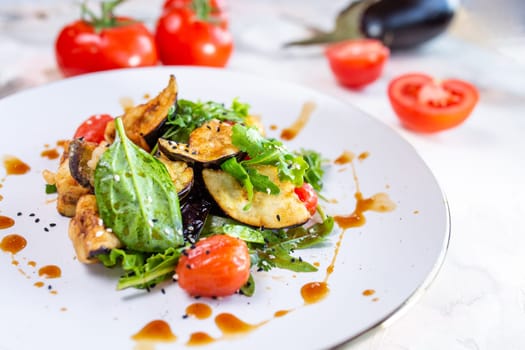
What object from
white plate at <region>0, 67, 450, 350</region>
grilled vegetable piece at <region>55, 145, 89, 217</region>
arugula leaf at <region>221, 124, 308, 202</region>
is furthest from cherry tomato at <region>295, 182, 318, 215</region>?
grilled vegetable piece at <region>55, 145, 89, 217</region>

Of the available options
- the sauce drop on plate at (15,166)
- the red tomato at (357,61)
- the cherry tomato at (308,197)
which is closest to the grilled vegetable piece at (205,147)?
the cherry tomato at (308,197)

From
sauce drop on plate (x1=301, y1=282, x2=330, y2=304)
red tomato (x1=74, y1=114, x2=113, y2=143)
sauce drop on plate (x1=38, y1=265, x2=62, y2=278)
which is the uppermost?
red tomato (x1=74, y1=114, x2=113, y2=143)

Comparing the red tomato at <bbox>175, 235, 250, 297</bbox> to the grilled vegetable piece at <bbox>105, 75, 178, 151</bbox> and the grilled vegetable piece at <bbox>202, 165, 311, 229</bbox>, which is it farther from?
the grilled vegetable piece at <bbox>105, 75, 178, 151</bbox>

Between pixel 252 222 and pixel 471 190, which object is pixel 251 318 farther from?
→ pixel 471 190

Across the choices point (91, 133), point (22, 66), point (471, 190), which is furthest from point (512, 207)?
point (22, 66)

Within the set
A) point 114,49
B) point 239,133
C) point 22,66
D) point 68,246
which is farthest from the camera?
point 22,66

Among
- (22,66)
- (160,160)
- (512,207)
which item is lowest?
(512,207)

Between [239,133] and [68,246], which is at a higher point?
[239,133]
